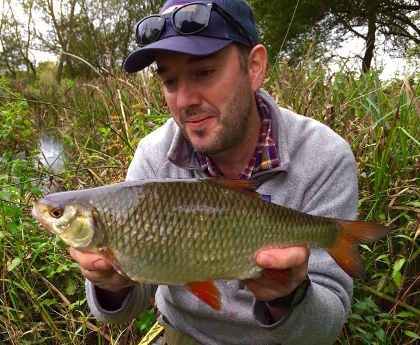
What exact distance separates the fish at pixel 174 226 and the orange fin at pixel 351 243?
13 centimetres

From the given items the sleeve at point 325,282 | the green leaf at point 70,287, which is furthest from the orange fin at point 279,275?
the green leaf at point 70,287

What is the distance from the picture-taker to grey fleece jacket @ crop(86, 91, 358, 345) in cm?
136

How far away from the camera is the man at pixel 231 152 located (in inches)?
A: 54.1

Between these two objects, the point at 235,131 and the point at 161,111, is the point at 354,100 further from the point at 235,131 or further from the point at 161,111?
the point at 161,111

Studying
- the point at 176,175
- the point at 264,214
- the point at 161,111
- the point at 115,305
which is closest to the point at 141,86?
the point at 161,111

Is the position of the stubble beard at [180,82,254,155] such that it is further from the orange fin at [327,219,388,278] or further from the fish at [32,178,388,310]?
the orange fin at [327,219,388,278]

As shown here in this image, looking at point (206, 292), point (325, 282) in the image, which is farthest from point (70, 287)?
point (325, 282)

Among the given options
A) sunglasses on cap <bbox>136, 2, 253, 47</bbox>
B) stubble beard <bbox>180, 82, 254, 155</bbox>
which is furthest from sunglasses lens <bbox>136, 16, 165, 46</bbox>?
stubble beard <bbox>180, 82, 254, 155</bbox>

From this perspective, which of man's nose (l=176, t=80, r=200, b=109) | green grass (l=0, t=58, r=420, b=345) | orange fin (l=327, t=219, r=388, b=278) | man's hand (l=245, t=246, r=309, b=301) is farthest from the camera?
green grass (l=0, t=58, r=420, b=345)

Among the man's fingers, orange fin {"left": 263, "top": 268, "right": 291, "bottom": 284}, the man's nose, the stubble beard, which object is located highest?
the man's nose

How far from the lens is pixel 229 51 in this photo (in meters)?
1.46

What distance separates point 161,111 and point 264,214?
243 centimetres

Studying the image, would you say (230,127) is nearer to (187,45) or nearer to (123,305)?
(187,45)

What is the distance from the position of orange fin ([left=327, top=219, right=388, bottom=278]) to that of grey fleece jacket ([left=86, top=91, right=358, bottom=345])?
0.46 feet
